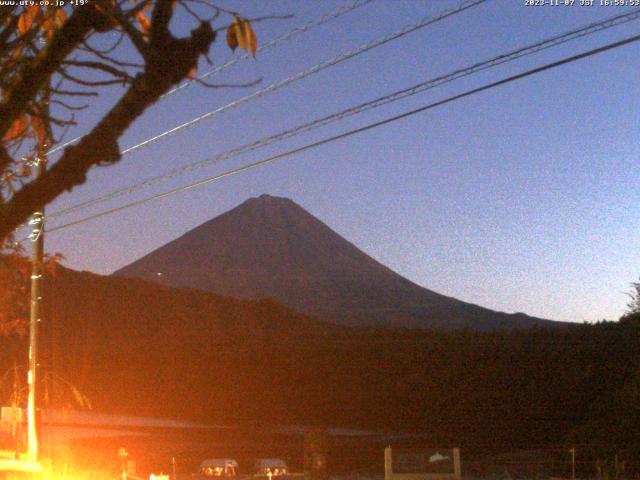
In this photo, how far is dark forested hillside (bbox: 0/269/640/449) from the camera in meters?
29.9

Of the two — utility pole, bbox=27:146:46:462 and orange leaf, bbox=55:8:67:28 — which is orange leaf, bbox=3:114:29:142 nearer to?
orange leaf, bbox=55:8:67:28

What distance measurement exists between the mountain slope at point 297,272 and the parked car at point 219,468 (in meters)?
30.9

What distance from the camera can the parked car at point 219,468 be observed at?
74.7 feet

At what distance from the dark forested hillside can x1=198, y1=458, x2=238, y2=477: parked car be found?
6980 millimetres

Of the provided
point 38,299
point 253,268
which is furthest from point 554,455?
point 253,268

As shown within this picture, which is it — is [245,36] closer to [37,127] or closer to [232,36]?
[232,36]

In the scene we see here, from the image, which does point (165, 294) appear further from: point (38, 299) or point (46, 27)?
point (46, 27)

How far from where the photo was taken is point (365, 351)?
32281 mm

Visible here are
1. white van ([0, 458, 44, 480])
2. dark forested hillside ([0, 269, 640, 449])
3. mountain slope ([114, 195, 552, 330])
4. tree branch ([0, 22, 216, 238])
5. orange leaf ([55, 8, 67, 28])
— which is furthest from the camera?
mountain slope ([114, 195, 552, 330])

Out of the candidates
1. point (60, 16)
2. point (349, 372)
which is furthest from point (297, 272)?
point (60, 16)

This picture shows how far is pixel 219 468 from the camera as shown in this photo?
75.7 ft

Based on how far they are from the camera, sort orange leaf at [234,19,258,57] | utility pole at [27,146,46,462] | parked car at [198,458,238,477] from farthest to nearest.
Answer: parked car at [198,458,238,477] → utility pole at [27,146,46,462] → orange leaf at [234,19,258,57]

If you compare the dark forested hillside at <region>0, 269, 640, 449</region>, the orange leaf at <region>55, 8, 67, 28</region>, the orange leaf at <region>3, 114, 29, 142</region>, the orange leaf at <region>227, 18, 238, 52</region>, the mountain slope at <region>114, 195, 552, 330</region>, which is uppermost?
the mountain slope at <region>114, 195, 552, 330</region>

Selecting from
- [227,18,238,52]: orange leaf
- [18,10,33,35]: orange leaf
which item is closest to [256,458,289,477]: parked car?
[18,10,33,35]: orange leaf
